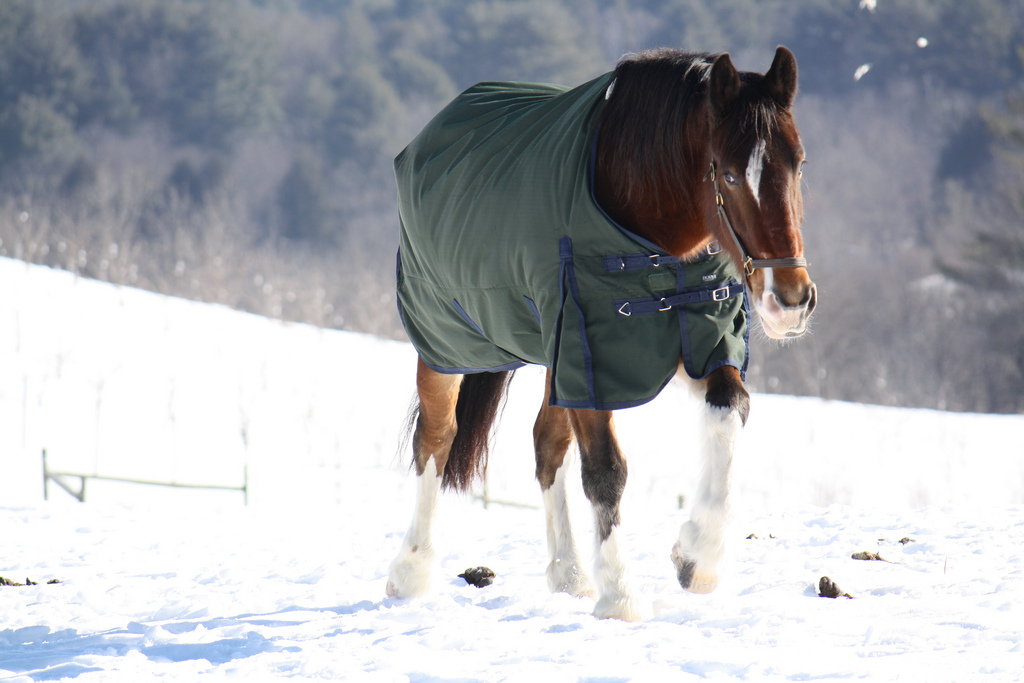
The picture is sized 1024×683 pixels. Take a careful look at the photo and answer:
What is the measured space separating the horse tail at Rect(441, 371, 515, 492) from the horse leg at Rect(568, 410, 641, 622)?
1.21 m

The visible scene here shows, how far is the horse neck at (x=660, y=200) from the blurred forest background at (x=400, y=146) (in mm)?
31971

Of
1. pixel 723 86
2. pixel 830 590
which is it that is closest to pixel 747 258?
pixel 723 86

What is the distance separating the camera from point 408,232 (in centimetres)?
387

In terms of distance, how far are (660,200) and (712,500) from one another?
87 cm

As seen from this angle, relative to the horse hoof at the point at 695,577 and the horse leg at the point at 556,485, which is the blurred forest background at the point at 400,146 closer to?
the horse leg at the point at 556,485

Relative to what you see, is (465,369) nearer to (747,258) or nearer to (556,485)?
(556,485)

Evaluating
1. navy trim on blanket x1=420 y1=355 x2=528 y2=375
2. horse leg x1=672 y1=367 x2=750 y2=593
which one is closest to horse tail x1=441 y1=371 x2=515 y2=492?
navy trim on blanket x1=420 y1=355 x2=528 y2=375

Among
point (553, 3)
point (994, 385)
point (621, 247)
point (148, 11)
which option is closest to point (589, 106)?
point (621, 247)

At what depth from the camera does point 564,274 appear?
112 inches

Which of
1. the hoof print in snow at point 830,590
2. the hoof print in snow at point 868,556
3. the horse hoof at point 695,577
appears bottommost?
the hoof print in snow at point 830,590

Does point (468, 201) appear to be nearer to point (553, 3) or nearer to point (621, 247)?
point (621, 247)

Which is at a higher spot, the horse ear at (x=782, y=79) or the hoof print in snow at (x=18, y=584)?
the horse ear at (x=782, y=79)

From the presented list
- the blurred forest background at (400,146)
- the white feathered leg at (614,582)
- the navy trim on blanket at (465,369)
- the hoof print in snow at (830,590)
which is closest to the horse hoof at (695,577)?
the white feathered leg at (614,582)

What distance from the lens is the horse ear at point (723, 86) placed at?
2518mm
